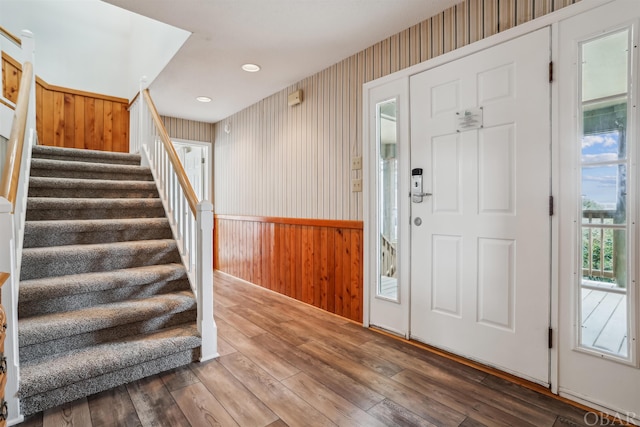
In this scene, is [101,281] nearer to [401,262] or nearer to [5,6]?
[401,262]

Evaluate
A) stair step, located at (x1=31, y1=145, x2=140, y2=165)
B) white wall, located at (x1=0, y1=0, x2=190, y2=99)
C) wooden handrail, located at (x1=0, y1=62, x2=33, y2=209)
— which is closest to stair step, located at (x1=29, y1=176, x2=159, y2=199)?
stair step, located at (x1=31, y1=145, x2=140, y2=165)

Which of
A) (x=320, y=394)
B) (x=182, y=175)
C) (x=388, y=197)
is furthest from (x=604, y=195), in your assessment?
(x=182, y=175)

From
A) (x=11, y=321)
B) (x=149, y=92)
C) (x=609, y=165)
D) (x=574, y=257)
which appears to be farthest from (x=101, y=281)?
(x=609, y=165)

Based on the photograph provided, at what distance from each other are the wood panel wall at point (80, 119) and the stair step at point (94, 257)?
100 inches

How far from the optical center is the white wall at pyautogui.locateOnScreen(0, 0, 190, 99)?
362 cm

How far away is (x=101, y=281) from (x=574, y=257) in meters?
2.80

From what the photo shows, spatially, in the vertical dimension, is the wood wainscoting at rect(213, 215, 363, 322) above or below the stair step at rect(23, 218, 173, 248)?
below

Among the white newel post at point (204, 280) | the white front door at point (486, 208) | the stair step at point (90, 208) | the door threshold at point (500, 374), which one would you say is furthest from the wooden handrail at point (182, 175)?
the door threshold at point (500, 374)

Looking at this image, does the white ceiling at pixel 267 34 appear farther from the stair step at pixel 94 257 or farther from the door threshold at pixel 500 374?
the door threshold at pixel 500 374

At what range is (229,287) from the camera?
157 inches

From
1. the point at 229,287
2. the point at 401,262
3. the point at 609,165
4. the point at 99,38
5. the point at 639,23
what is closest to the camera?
the point at 639,23

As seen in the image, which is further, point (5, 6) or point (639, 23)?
point (5, 6)

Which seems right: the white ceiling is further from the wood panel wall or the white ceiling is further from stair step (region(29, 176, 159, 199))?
the wood panel wall

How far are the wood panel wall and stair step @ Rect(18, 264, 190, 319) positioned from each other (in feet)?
9.31
